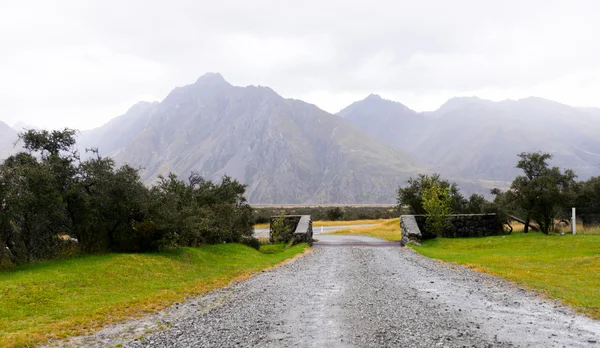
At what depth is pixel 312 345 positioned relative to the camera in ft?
22.9

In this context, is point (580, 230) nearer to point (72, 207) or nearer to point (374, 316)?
point (374, 316)

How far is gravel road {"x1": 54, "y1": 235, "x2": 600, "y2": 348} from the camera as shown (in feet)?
23.8

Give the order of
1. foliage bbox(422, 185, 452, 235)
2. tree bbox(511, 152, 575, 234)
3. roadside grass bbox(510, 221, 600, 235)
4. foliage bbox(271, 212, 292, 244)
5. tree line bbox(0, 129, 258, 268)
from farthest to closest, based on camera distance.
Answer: foliage bbox(271, 212, 292, 244) < foliage bbox(422, 185, 452, 235) < roadside grass bbox(510, 221, 600, 235) < tree bbox(511, 152, 575, 234) < tree line bbox(0, 129, 258, 268)

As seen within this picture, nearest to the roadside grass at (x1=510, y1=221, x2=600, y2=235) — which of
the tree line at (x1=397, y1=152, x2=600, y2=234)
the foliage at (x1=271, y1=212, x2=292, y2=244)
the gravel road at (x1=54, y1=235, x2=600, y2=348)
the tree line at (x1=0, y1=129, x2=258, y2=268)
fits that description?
the tree line at (x1=397, y1=152, x2=600, y2=234)

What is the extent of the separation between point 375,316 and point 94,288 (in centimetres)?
766

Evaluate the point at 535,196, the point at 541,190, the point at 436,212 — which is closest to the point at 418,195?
the point at 436,212

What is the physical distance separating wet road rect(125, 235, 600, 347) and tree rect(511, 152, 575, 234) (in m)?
13.7

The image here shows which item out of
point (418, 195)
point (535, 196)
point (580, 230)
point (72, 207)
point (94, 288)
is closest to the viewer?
point (94, 288)

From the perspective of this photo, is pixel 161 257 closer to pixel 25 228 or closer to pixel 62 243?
pixel 62 243

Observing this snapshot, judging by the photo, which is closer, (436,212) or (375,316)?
(375,316)

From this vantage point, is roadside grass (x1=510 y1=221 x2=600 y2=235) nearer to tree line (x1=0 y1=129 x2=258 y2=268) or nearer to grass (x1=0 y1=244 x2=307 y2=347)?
grass (x1=0 y1=244 x2=307 y2=347)

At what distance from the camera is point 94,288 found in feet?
38.6

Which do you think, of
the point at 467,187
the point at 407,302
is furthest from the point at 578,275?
the point at 467,187

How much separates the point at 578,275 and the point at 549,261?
150 inches
